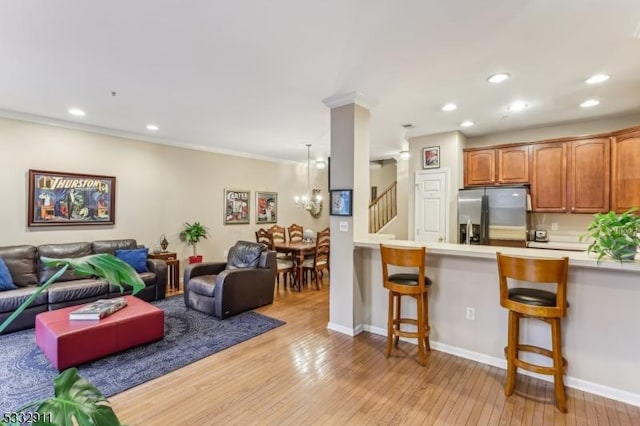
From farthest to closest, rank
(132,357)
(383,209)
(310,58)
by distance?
1. (383,209)
2. (132,357)
3. (310,58)

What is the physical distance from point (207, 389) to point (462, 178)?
466 cm

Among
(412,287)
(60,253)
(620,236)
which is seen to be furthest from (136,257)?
(620,236)

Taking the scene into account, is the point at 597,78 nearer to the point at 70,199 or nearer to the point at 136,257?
the point at 136,257

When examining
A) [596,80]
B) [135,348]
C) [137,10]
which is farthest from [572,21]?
[135,348]

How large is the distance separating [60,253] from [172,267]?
1.51m

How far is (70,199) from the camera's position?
4574 mm

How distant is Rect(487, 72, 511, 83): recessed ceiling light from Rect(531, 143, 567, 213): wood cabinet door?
6.78 feet

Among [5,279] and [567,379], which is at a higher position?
[5,279]

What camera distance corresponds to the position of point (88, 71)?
2900mm

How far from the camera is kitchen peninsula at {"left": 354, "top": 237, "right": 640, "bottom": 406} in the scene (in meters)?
2.29

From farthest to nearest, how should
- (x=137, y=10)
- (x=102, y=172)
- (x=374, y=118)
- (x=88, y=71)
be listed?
(x=102, y=172) < (x=374, y=118) < (x=88, y=71) < (x=137, y=10)

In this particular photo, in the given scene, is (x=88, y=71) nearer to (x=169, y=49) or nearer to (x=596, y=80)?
(x=169, y=49)

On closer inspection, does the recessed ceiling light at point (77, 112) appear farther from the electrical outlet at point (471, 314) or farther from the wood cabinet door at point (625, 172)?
the wood cabinet door at point (625, 172)

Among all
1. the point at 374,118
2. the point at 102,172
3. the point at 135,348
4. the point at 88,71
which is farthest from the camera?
the point at 102,172
